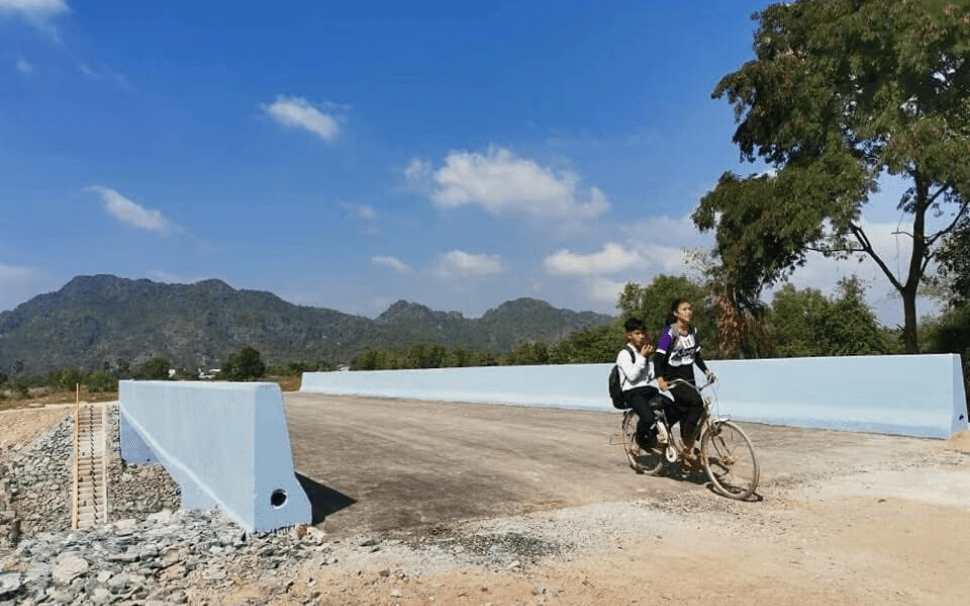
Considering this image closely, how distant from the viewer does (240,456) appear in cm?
572

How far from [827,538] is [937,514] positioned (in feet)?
4.57

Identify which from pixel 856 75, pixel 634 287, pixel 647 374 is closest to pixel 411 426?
pixel 647 374

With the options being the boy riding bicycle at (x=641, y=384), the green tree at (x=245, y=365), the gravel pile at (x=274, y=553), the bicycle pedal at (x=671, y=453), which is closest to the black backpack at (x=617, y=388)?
the boy riding bicycle at (x=641, y=384)

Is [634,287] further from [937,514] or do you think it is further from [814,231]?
[937,514]

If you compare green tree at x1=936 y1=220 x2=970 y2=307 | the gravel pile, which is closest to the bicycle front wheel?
the gravel pile

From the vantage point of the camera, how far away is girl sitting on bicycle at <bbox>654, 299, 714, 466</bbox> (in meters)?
6.81

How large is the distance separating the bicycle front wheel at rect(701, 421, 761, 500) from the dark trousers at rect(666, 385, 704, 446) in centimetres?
18

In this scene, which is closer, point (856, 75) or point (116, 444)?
point (856, 75)

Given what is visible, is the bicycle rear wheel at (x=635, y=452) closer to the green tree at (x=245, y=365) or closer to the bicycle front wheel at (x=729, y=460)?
the bicycle front wheel at (x=729, y=460)

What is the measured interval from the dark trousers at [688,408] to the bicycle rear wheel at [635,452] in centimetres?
60

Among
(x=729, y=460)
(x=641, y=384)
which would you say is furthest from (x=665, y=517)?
(x=641, y=384)

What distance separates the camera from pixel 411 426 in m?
13.3

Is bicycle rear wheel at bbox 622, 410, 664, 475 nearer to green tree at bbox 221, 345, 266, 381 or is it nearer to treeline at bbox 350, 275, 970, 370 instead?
treeline at bbox 350, 275, 970, 370

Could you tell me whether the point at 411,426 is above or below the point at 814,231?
below
